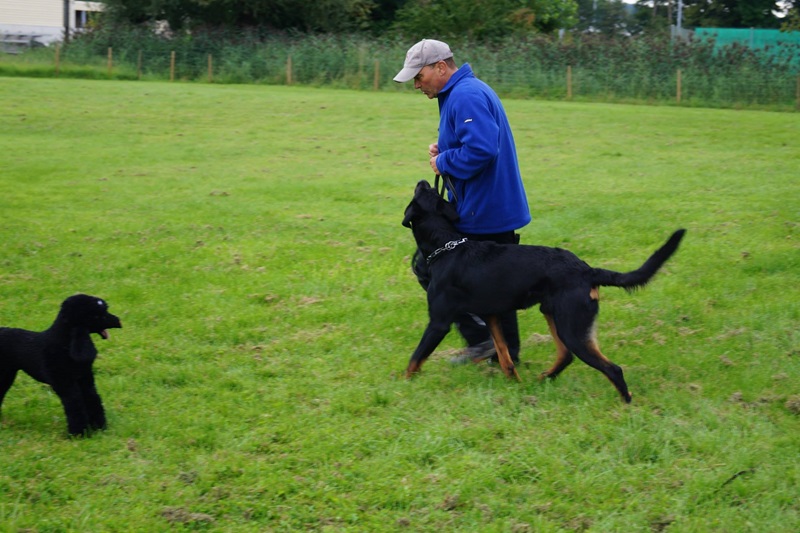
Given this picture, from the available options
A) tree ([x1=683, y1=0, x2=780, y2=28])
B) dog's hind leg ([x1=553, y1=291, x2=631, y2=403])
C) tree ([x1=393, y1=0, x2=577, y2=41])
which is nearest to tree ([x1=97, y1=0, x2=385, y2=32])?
tree ([x1=393, y1=0, x2=577, y2=41])

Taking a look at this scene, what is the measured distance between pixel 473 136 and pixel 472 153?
113 mm

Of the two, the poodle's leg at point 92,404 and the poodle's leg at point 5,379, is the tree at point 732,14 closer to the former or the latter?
the poodle's leg at point 92,404

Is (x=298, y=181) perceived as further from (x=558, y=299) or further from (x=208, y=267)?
(x=558, y=299)

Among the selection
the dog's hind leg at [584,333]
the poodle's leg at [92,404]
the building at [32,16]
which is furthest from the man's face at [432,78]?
the building at [32,16]

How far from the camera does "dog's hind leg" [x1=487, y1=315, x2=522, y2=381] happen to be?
19.4 feet

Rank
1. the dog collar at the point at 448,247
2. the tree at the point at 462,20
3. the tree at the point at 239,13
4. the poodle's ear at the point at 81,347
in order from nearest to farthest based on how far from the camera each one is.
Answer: the poodle's ear at the point at 81,347, the dog collar at the point at 448,247, the tree at the point at 239,13, the tree at the point at 462,20

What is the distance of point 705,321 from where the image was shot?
283 inches

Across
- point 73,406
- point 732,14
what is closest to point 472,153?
point 73,406

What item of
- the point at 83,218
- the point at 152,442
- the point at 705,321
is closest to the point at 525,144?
the point at 83,218

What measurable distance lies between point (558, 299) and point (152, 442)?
2.67m

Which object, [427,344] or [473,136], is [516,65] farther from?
[427,344]

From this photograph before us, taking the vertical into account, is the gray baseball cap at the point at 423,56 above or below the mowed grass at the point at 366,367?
above

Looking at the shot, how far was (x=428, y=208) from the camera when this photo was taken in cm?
598

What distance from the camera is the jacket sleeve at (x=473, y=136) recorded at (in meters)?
5.64
